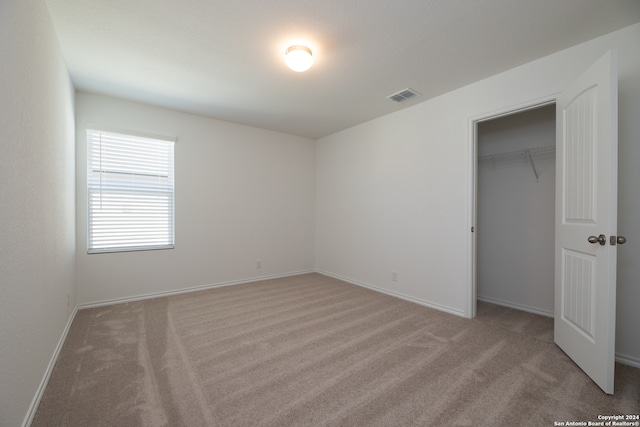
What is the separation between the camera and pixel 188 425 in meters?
1.43

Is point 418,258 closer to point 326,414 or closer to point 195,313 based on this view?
point 326,414

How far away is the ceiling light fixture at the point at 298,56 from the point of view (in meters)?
2.21

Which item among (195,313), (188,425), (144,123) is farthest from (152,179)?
(188,425)

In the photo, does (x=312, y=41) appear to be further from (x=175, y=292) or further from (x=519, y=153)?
(x=175, y=292)

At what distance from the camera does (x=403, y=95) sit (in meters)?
3.19

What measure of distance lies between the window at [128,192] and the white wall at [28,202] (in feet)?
3.21

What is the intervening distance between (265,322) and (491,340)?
2.16 meters

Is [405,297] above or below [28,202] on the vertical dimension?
below

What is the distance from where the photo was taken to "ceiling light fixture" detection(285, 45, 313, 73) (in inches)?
87.0

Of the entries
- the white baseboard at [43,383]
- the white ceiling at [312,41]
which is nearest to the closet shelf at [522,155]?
the white ceiling at [312,41]

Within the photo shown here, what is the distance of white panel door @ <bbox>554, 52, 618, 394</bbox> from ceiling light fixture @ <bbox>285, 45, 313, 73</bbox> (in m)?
2.06

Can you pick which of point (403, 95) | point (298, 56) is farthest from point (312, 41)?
point (403, 95)

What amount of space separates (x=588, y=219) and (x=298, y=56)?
98.9 inches

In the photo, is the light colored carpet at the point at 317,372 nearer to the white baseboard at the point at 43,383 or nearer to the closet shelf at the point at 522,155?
the white baseboard at the point at 43,383
